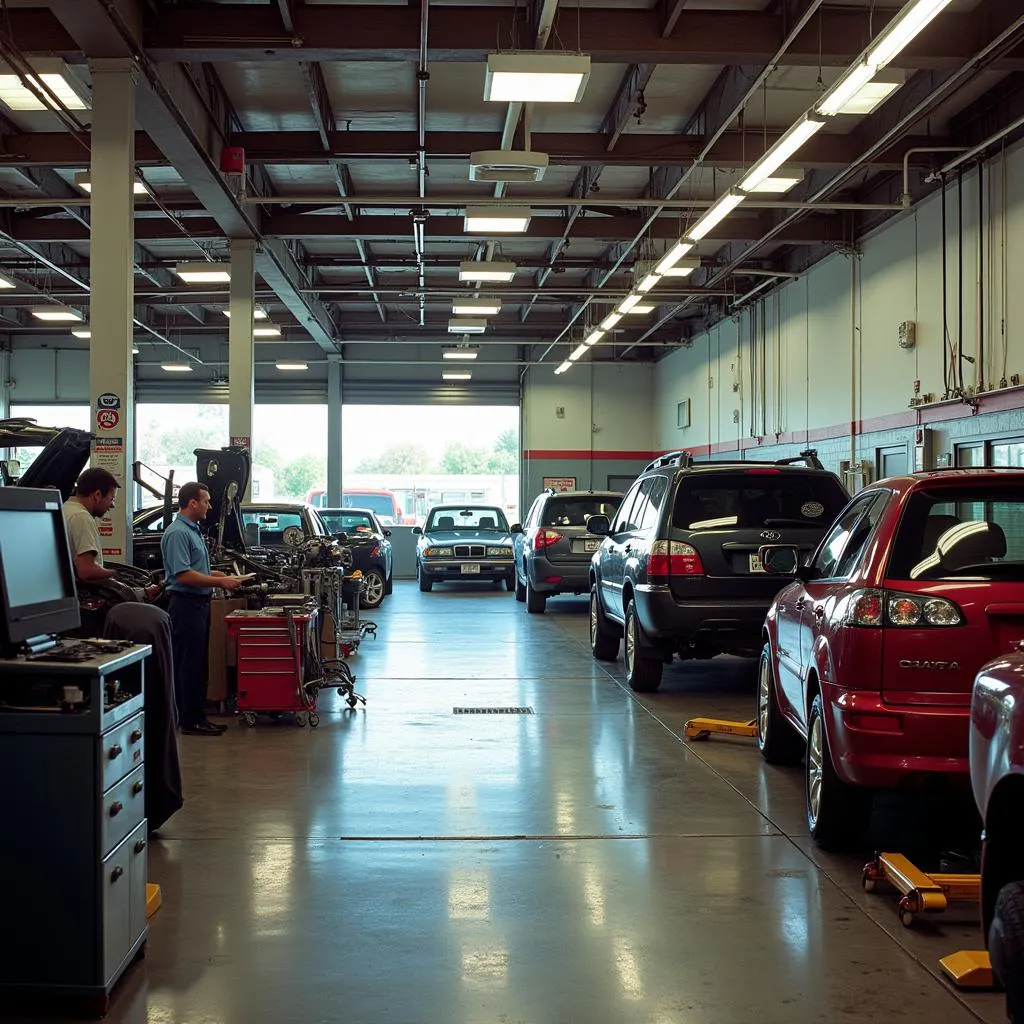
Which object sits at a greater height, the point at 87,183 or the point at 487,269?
the point at 87,183

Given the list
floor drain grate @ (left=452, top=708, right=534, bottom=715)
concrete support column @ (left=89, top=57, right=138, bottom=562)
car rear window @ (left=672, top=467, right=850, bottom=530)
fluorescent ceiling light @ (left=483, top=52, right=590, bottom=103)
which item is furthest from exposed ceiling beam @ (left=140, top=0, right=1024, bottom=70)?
floor drain grate @ (left=452, top=708, right=534, bottom=715)

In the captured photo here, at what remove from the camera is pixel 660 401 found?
91.0 feet

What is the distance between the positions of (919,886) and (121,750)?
273cm

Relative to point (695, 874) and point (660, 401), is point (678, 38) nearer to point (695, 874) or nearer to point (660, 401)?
point (695, 874)

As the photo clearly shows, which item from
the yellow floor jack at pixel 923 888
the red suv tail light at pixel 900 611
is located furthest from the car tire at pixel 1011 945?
the red suv tail light at pixel 900 611

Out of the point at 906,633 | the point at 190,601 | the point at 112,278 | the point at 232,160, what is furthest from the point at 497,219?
the point at 906,633

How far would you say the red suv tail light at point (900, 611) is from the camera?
4438 millimetres

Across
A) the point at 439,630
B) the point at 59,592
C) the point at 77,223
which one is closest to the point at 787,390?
the point at 439,630

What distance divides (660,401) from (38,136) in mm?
17004

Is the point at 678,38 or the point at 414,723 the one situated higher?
the point at 678,38

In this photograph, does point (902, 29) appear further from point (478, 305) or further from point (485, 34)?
point (478, 305)

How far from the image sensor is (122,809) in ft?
11.8

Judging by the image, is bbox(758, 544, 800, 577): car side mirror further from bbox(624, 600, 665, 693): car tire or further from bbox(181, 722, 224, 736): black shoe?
bbox(181, 722, 224, 736): black shoe

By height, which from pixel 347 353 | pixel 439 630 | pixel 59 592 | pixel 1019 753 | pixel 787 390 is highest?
pixel 347 353
